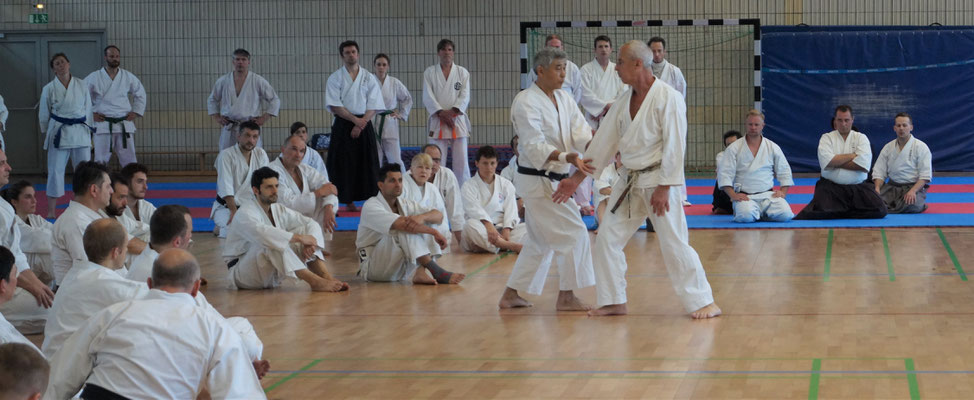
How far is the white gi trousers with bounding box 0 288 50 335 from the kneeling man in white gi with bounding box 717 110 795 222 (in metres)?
6.60

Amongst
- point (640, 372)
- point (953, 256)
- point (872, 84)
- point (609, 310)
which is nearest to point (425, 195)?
A: point (609, 310)

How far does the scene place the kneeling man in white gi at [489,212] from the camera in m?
9.09

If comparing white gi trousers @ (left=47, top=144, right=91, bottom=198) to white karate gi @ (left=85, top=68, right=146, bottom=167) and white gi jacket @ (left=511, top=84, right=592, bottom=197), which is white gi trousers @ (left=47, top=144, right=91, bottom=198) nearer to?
white karate gi @ (left=85, top=68, right=146, bottom=167)

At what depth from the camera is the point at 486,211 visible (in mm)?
9297

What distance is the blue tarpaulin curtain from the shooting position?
15195mm

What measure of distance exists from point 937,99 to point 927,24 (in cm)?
109

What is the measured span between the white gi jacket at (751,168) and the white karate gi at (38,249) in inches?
248

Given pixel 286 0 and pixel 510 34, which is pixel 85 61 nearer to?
pixel 286 0

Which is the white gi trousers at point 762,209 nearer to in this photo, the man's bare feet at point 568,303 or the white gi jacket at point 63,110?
the man's bare feet at point 568,303

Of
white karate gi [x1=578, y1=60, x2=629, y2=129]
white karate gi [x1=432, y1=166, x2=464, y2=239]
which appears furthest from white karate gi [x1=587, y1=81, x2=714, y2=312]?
white karate gi [x1=578, y1=60, x2=629, y2=129]

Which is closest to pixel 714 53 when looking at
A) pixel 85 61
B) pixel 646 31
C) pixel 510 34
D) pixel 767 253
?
pixel 646 31

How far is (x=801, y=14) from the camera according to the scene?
51.6 feet

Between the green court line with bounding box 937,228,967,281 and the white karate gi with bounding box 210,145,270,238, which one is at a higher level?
the white karate gi with bounding box 210,145,270,238

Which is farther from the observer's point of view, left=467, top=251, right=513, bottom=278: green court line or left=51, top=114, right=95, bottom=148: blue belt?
left=51, top=114, right=95, bottom=148: blue belt
